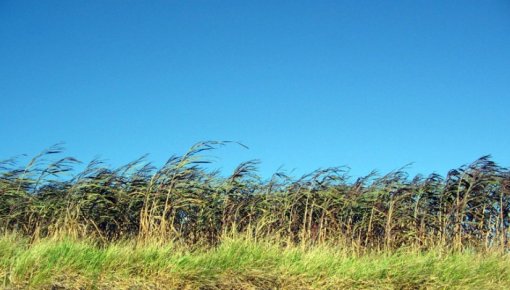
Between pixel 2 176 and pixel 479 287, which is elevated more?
pixel 2 176

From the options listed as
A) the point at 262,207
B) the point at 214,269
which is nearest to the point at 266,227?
the point at 262,207

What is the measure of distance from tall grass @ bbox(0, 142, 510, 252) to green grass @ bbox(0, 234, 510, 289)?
7.35 ft

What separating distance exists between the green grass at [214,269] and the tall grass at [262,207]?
88.2 inches

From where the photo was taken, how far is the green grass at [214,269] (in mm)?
6867

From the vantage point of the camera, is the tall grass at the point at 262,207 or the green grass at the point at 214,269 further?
the tall grass at the point at 262,207

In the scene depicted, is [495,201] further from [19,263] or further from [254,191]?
[19,263]

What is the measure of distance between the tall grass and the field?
0.03 metres

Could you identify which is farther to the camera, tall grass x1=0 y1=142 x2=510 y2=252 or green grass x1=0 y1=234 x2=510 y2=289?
tall grass x1=0 y1=142 x2=510 y2=252

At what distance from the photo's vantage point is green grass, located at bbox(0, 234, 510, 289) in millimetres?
6867

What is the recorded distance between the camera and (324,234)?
37.5ft

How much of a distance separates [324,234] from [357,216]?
3.93 ft

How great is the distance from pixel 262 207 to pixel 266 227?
1.45 ft

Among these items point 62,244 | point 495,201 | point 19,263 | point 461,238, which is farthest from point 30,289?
point 495,201

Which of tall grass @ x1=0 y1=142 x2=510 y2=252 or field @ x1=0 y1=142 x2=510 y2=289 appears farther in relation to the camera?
tall grass @ x1=0 y1=142 x2=510 y2=252
